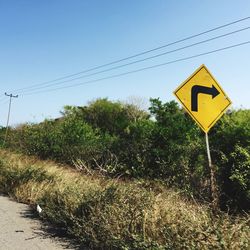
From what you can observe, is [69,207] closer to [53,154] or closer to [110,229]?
[110,229]

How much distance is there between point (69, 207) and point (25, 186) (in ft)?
10.9

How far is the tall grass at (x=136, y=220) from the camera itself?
4.82 metres

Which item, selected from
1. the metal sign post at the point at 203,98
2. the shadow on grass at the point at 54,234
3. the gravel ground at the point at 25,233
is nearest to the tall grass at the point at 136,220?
the shadow on grass at the point at 54,234

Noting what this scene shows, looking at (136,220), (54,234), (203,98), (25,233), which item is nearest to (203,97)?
(203,98)

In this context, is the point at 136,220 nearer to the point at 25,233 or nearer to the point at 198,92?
the point at 25,233

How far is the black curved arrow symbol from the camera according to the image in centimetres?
721

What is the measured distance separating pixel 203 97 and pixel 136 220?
2.93m

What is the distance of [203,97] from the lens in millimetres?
7281

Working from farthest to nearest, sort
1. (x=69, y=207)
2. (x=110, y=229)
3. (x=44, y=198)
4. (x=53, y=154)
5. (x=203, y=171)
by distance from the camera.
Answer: (x=53, y=154), (x=203, y=171), (x=44, y=198), (x=69, y=207), (x=110, y=229)

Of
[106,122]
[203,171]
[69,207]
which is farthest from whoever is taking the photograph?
[106,122]

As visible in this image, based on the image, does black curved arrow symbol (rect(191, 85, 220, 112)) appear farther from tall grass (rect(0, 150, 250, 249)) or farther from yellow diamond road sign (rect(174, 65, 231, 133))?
tall grass (rect(0, 150, 250, 249))

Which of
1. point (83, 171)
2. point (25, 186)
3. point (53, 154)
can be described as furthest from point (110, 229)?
point (53, 154)

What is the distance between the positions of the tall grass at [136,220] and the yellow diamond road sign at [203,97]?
1684 mm

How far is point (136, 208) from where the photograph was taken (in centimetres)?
595
